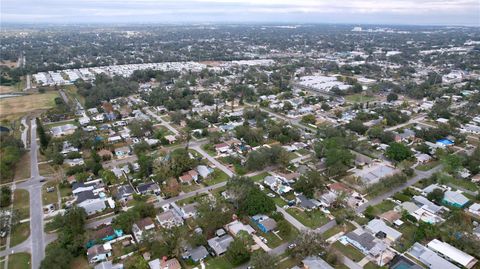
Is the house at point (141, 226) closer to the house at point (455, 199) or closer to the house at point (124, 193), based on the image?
the house at point (124, 193)

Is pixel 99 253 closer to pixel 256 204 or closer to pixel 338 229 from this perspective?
pixel 256 204

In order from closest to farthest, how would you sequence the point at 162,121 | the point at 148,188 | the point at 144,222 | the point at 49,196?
the point at 144,222 → the point at 49,196 → the point at 148,188 → the point at 162,121

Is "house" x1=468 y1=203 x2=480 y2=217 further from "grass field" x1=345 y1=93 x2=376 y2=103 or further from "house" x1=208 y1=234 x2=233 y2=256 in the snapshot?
"grass field" x1=345 y1=93 x2=376 y2=103

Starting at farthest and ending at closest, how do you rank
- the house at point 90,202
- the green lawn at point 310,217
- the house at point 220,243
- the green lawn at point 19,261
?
the house at point 90,202 → the green lawn at point 310,217 → the house at point 220,243 → the green lawn at point 19,261

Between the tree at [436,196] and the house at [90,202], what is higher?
the tree at [436,196]

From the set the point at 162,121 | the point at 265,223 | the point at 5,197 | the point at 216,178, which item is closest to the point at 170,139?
the point at 162,121

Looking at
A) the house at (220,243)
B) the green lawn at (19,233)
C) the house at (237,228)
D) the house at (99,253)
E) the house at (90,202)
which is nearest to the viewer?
the house at (99,253)

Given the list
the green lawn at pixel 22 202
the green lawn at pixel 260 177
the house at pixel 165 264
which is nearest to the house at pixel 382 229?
the green lawn at pixel 260 177
